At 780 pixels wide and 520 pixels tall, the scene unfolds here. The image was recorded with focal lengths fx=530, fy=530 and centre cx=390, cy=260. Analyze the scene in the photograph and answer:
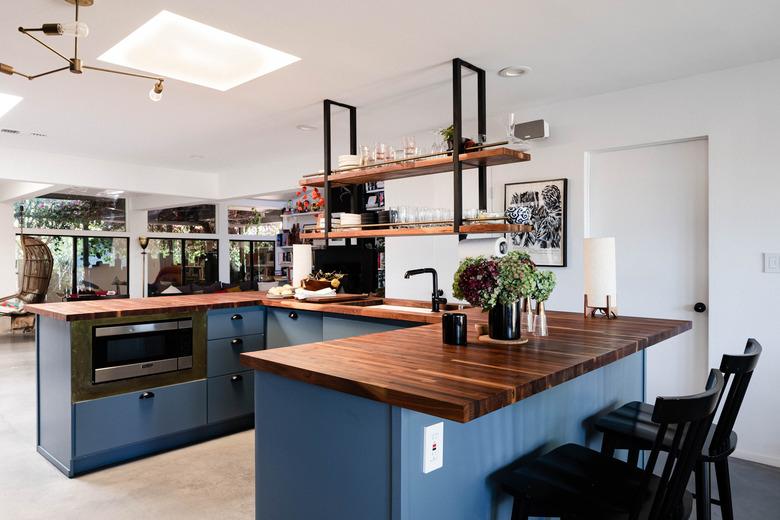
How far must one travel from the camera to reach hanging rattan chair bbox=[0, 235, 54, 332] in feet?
26.5

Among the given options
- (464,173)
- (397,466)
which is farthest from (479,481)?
(464,173)

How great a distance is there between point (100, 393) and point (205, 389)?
67 centimetres

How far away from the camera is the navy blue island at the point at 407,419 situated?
1.36 meters

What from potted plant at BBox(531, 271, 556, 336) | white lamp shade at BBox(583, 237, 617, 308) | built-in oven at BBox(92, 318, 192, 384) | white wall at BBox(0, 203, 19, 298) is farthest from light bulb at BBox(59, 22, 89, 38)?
white wall at BBox(0, 203, 19, 298)

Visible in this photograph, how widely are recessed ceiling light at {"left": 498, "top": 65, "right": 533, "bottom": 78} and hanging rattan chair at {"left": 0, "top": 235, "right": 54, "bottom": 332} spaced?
787 cm

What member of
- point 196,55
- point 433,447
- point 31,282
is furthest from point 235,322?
point 31,282

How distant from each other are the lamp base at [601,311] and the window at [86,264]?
8823 mm

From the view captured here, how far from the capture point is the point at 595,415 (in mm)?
2291

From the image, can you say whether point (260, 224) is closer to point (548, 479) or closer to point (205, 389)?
point (205, 389)

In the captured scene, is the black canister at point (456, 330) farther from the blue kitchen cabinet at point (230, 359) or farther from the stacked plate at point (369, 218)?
the blue kitchen cabinet at point (230, 359)

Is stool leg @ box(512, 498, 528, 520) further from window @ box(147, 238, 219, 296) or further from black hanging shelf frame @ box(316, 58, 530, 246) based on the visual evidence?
window @ box(147, 238, 219, 296)

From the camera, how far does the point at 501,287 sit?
1.94 metres

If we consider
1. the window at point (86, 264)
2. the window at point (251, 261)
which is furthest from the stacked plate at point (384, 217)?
the window at point (251, 261)

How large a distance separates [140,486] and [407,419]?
2.28 meters
